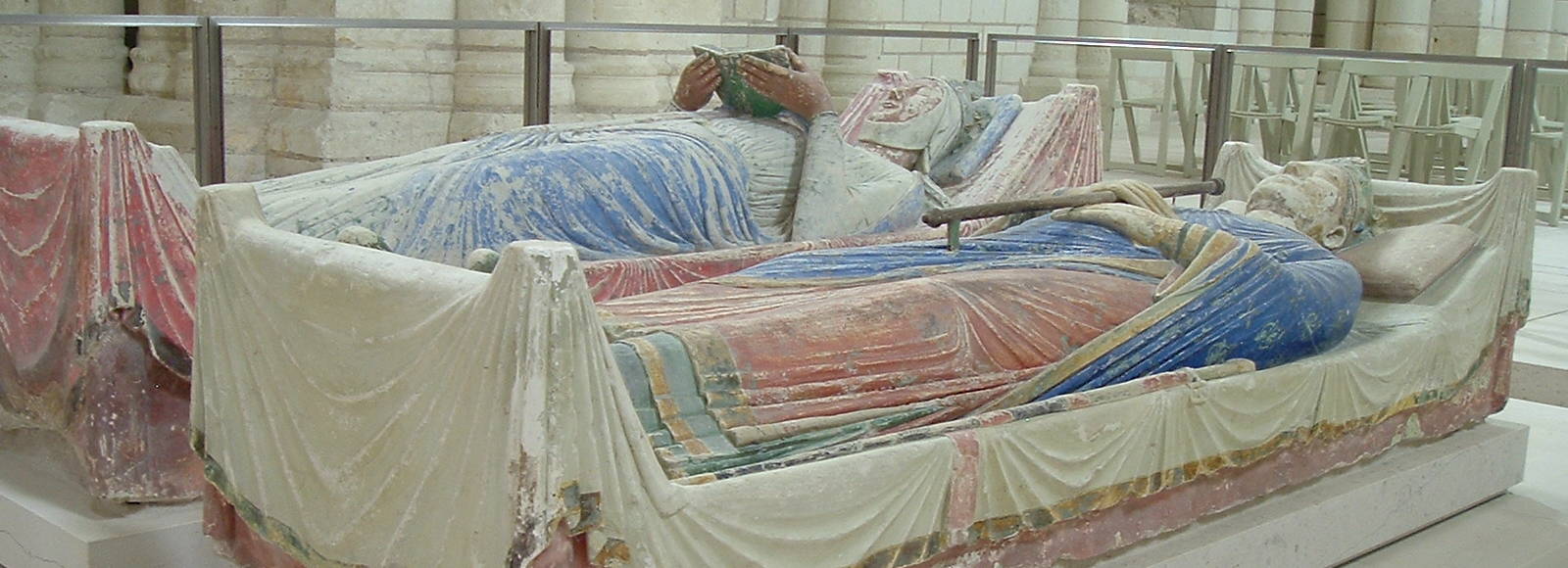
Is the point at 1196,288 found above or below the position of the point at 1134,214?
below

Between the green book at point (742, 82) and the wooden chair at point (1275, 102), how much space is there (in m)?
3.08

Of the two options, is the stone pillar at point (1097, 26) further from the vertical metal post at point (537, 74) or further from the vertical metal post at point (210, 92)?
the vertical metal post at point (210, 92)

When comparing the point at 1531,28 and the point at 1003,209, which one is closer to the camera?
the point at 1003,209

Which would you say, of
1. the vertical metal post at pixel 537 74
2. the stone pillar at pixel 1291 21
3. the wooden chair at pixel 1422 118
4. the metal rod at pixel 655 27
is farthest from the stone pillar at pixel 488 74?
the stone pillar at pixel 1291 21

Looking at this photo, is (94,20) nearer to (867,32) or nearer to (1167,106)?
(867,32)

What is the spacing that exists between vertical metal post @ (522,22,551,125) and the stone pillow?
9.59ft

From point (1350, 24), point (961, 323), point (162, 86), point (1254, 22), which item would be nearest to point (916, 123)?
point (961, 323)

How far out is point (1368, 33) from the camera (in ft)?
→ 55.6

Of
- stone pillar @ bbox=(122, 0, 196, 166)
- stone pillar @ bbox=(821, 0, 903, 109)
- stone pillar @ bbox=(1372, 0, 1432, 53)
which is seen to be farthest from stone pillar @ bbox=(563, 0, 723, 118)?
stone pillar @ bbox=(1372, 0, 1432, 53)

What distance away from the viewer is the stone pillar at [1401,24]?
15.9 metres

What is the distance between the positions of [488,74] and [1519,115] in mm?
4525

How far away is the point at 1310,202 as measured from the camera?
443 centimetres

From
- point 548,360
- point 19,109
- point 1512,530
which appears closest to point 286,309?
point 548,360

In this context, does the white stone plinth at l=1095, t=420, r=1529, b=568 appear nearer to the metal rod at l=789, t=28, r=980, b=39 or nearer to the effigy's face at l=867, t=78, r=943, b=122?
the effigy's face at l=867, t=78, r=943, b=122
